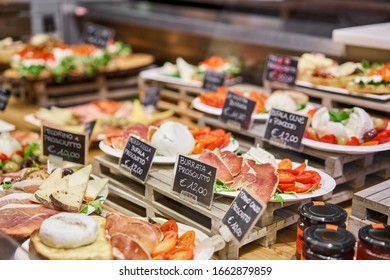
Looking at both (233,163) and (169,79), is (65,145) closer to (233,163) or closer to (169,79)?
(233,163)

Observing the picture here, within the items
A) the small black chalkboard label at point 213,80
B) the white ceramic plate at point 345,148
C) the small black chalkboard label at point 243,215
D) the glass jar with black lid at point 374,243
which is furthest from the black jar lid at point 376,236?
the small black chalkboard label at point 213,80

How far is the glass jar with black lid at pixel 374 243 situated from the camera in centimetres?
206

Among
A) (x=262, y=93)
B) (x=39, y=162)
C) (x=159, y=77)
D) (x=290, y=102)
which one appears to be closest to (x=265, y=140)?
(x=290, y=102)

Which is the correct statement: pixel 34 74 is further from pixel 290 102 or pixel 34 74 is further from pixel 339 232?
pixel 339 232

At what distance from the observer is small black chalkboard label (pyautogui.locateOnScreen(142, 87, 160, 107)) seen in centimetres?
468

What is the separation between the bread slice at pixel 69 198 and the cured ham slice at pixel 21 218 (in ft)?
0.16

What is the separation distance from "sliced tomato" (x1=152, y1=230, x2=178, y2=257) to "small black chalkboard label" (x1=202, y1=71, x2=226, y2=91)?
2283 mm

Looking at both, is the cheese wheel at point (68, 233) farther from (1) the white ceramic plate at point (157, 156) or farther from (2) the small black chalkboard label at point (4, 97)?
(2) the small black chalkboard label at point (4, 97)

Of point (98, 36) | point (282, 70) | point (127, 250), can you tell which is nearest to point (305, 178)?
point (127, 250)

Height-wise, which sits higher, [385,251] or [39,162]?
[385,251]

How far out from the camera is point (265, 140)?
329 cm

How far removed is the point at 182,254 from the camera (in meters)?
2.17

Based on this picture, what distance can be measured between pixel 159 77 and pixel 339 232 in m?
3.01

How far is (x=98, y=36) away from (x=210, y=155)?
11.4 feet
